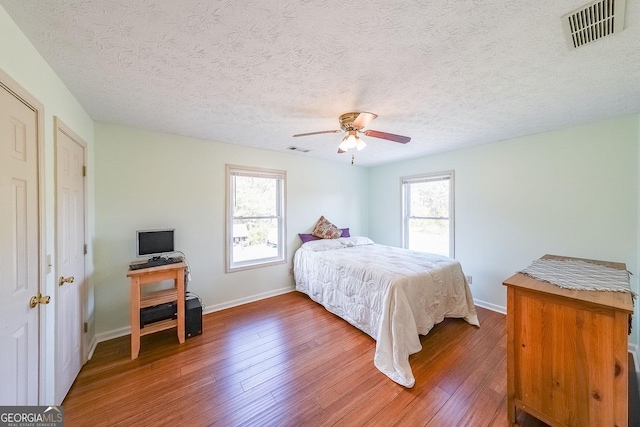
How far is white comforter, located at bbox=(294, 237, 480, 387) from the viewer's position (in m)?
2.11

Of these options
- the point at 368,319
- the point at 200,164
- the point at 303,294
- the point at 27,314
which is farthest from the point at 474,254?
the point at 27,314

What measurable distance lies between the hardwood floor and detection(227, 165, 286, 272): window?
45.3 inches

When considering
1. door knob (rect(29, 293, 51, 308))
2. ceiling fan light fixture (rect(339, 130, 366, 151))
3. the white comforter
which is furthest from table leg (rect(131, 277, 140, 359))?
ceiling fan light fixture (rect(339, 130, 366, 151))

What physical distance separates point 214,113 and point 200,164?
41.3 inches

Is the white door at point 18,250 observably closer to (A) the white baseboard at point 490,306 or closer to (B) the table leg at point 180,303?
(B) the table leg at point 180,303

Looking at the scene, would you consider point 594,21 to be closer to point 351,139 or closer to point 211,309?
point 351,139

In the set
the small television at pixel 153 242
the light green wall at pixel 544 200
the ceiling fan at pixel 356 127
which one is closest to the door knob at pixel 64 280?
the small television at pixel 153 242

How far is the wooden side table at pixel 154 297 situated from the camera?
219 centimetres

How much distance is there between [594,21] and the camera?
116cm

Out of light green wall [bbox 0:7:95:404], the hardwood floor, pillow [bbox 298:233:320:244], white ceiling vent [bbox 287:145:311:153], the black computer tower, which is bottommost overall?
the hardwood floor

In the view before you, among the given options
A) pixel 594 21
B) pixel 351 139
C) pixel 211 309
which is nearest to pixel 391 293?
pixel 351 139

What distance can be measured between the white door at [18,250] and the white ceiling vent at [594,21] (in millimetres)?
2837

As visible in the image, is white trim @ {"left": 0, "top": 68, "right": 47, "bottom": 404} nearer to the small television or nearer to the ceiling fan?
the small television

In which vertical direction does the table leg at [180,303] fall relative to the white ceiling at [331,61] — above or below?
below
